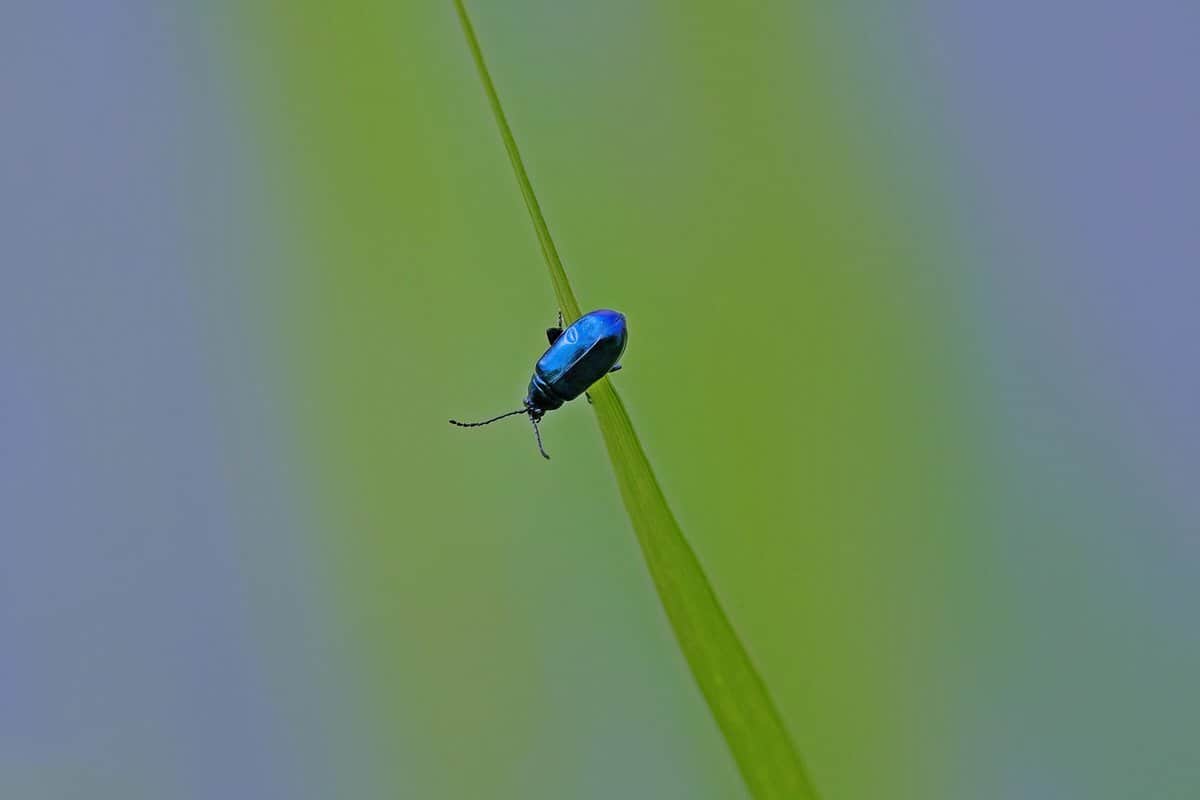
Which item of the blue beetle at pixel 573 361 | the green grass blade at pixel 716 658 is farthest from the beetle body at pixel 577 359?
the green grass blade at pixel 716 658

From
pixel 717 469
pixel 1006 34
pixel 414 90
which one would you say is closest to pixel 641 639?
pixel 717 469

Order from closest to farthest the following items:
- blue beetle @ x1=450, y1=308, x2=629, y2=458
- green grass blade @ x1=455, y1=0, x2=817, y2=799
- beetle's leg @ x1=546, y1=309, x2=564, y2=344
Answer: green grass blade @ x1=455, y1=0, x2=817, y2=799
blue beetle @ x1=450, y1=308, x2=629, y2=458
beetle's leg @ x1=546, y1=309, x2=564, y2=344

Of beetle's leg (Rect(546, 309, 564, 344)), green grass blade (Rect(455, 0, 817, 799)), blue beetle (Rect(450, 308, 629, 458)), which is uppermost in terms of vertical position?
beetle's leg (Rect(546, 309, 564, 344))

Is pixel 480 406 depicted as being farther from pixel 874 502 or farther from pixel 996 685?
pixel 996 685

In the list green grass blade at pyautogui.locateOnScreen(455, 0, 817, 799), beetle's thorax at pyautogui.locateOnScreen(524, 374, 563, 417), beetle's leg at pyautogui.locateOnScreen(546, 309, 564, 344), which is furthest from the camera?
beetle's thorax at pyautogui.locateOnScreen(524, 374, 563, 417)

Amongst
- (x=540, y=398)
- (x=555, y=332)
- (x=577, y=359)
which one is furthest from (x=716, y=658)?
(x=540, y=398)

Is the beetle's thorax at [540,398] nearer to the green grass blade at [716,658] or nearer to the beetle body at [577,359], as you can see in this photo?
the beetle body at [577,359]

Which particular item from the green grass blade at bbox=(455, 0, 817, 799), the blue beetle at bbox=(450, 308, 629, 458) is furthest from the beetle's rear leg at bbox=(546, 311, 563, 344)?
the green grass blade at bbox=(455, 0, 817, 799)

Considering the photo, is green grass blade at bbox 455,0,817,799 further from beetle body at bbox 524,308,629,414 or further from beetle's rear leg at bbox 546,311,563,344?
beetle's rear leg at bbox 546,311,563,344

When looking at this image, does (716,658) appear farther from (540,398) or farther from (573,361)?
(540,398)

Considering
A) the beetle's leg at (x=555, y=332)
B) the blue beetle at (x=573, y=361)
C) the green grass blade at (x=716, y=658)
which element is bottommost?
the green grass blade at (x=716, y=658)
